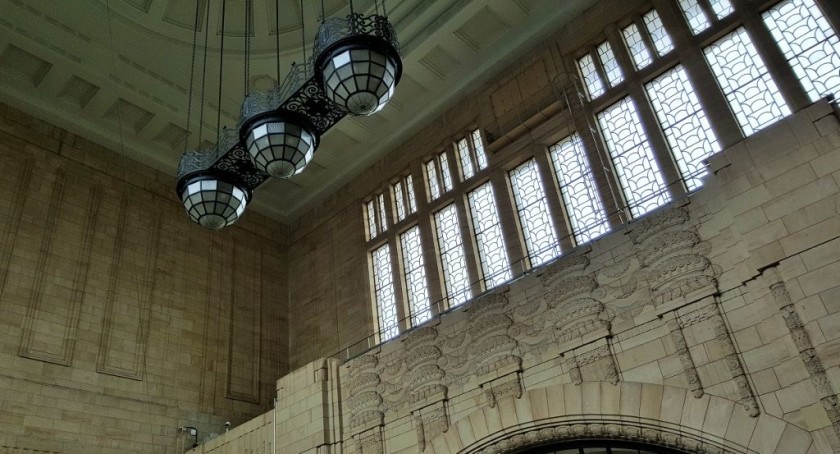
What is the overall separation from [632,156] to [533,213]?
190 centimetres

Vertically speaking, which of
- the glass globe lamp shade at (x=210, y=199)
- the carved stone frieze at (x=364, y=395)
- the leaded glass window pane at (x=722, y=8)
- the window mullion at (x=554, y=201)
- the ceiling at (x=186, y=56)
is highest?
the ceiling at (x=186, y=56)

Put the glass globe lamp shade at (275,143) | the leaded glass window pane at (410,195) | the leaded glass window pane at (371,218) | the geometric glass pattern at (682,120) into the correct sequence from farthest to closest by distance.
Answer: the leaded glass window pane at (371,218)
the leaded glass window pane at (410,195)
the geometric glass pattern at (682,120)
the glass globe lamp shade at (275,143)

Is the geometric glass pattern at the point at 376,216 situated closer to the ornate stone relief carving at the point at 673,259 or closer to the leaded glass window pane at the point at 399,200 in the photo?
the leaded glass window pane at the point at 399,200

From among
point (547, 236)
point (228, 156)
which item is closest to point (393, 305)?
point (547, 236)

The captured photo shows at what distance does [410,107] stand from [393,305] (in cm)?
416

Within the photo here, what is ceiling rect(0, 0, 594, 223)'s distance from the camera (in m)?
11.8

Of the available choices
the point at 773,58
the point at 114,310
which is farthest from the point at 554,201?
the point at 114,310

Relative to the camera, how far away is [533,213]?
11320mm

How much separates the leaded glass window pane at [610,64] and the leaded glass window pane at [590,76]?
161 millimetres

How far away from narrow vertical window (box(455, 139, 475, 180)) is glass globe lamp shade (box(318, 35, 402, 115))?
6.37 metres

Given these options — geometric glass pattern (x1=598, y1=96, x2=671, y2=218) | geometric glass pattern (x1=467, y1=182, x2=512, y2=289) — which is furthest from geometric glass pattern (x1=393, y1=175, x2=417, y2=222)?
geometric glass pattern (x1=598, y1=96, x2=671, y2=218)

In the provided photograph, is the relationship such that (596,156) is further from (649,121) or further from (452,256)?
(452,256)

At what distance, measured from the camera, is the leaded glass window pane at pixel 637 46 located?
1090 cm

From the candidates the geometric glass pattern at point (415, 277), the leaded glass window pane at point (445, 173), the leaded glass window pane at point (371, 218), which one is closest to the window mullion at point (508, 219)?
the leaded glass window pane at point (445, 173)
